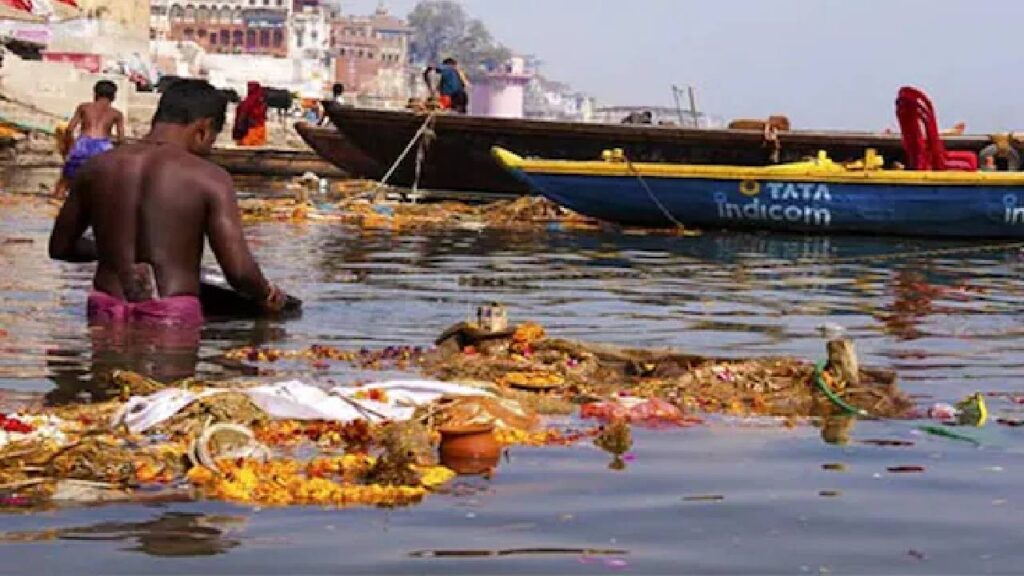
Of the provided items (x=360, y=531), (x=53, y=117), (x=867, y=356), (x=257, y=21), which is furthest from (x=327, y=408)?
(x=257, y=21)

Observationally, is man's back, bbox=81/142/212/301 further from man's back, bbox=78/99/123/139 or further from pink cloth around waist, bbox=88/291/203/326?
man's back, bbox=78/99/123/139

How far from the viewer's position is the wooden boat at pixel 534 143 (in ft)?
75.3

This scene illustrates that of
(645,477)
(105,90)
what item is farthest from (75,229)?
(105,90)

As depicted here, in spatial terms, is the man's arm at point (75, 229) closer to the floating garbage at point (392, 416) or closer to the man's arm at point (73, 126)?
the floating garbage at point (392, 416)

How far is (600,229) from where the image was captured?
67.9 ft

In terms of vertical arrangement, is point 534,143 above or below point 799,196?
above

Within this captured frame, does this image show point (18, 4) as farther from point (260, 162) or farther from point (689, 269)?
point (689, 269)

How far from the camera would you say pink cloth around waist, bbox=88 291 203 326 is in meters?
8.83

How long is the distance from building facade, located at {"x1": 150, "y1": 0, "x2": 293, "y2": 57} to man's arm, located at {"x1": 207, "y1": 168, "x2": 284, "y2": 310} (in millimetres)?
164762

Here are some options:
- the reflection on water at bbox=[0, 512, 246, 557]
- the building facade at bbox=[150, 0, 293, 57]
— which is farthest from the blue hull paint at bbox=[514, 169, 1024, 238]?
the building facade at bbox=[150, 0, 293, 57]

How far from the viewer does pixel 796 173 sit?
19.5 meters

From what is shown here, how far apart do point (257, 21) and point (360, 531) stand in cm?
17330

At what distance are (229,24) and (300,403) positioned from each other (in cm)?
17555

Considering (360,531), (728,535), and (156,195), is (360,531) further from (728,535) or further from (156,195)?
(156,195)
